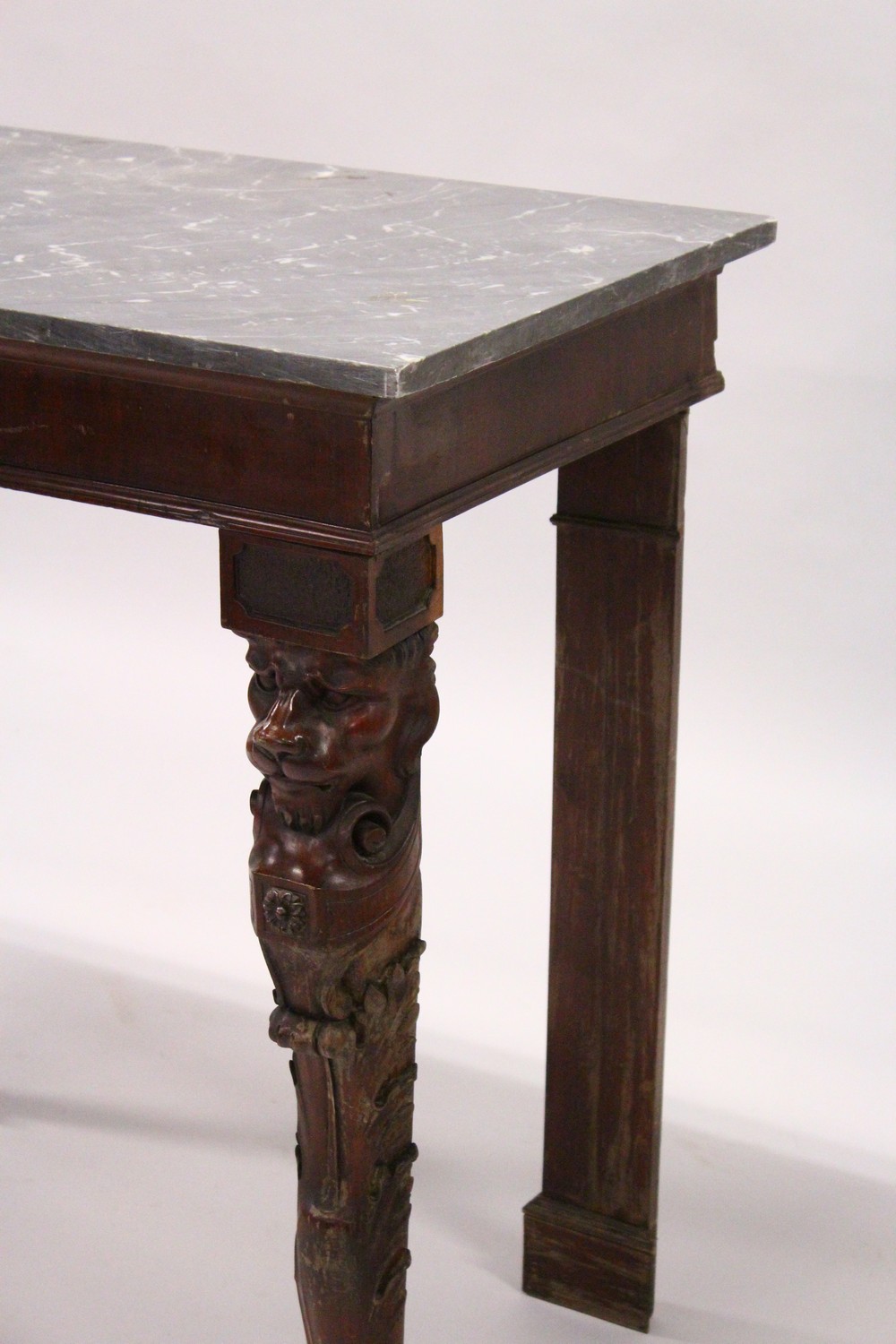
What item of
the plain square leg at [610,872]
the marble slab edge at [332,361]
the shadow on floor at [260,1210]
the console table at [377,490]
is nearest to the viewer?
the marble slab edge at [332,361]

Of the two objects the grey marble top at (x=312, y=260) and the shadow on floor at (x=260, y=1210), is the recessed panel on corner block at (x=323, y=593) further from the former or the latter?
the shadow on floor at (x=260, y=1210)

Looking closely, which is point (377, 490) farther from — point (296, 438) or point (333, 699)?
point (333, 699)

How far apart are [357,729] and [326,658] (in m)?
0.08

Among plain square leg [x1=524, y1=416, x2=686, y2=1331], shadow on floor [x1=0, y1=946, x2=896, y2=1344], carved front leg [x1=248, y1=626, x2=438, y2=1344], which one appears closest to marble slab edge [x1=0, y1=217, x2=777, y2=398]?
→ carved front leg [x1=248, y1=626, x2=438, y2=1344]

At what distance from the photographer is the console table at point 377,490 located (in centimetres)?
187

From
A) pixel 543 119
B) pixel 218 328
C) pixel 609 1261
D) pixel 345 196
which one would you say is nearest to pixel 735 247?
pixel 345 196

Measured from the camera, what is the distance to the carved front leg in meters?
1.96

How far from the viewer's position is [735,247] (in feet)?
7.66

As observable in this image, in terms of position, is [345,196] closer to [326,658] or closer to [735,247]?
[735,247]

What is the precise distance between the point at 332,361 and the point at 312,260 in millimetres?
479

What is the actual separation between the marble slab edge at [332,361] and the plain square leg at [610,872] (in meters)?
0.43

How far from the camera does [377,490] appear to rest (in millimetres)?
1828

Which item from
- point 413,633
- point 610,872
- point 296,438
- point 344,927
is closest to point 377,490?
point 296,438

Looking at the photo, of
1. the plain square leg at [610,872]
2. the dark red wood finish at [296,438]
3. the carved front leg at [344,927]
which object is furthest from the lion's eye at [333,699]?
the plain square leg at [610,872]
